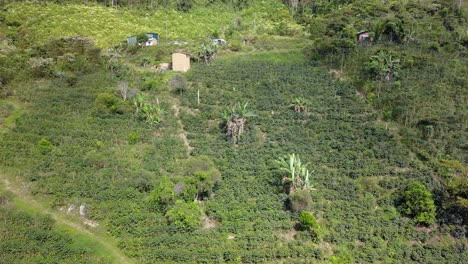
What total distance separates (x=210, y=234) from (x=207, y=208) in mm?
2919

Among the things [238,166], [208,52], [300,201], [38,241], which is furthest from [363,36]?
[38,241]

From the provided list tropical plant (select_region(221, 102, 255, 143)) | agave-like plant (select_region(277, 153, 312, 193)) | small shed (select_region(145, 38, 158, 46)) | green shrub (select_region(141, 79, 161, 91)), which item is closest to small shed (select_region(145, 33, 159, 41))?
small shed (select_region(145, 38, 158, 46))

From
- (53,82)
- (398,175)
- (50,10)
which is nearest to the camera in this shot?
(398,175)

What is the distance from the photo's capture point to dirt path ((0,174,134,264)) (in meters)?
28.0

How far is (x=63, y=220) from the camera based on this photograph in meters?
30.5

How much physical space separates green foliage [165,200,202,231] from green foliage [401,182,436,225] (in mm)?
16500

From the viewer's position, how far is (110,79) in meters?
49.5

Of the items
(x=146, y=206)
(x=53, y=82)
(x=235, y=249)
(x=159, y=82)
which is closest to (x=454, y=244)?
(x=235, y=249)

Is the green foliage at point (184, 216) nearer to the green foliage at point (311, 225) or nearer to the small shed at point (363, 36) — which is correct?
the green foliage at point (311, 225)

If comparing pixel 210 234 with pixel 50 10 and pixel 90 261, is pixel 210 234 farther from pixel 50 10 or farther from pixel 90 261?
pixel 50 10

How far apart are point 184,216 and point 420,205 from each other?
717 inches

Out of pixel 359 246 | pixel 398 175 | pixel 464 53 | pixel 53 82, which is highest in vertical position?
pixel 464 53

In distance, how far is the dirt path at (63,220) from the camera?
2800 centimetres

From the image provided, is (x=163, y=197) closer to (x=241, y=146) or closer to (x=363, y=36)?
(x=241, y=146)
